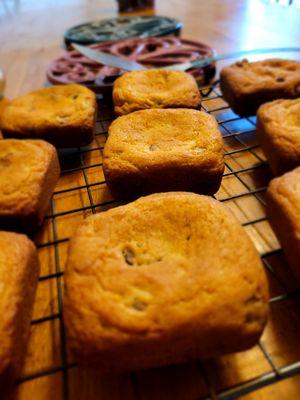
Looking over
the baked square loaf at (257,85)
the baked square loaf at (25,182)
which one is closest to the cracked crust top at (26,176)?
the baked square loaf at (25,182)

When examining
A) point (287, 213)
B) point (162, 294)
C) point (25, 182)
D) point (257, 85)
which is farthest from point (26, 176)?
point (257, 85)

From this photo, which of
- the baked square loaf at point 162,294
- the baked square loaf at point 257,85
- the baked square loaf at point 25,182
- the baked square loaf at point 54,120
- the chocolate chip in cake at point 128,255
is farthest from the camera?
the baked square loaf at point 257,85

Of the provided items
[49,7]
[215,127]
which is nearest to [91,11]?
[49,7]

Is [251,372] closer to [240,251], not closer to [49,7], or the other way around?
[240,251]

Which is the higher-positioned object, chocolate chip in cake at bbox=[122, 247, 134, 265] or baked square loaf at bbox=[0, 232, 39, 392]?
chocolate chip in cake at bbox=[122, 247, 134, 265]

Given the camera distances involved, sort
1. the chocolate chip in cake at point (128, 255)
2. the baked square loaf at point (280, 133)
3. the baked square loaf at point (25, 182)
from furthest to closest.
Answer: the baked square loaf at point (280, 133)
the baked square loaf at point (25, 182)
the chocolate chip in cake at point (128, 255)

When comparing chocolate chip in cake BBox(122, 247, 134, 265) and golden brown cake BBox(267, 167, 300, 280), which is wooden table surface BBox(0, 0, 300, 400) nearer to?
golden brown cake BBox(267, 167, 300, 280)

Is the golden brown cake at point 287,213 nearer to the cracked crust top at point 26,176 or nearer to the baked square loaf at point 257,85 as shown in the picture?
the baked square loaf at point 257,85

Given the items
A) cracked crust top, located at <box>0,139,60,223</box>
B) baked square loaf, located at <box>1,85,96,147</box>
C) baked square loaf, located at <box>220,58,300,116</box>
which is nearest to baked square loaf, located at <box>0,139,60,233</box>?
cracked crust top, located at <box>0,139,60,223</box>
